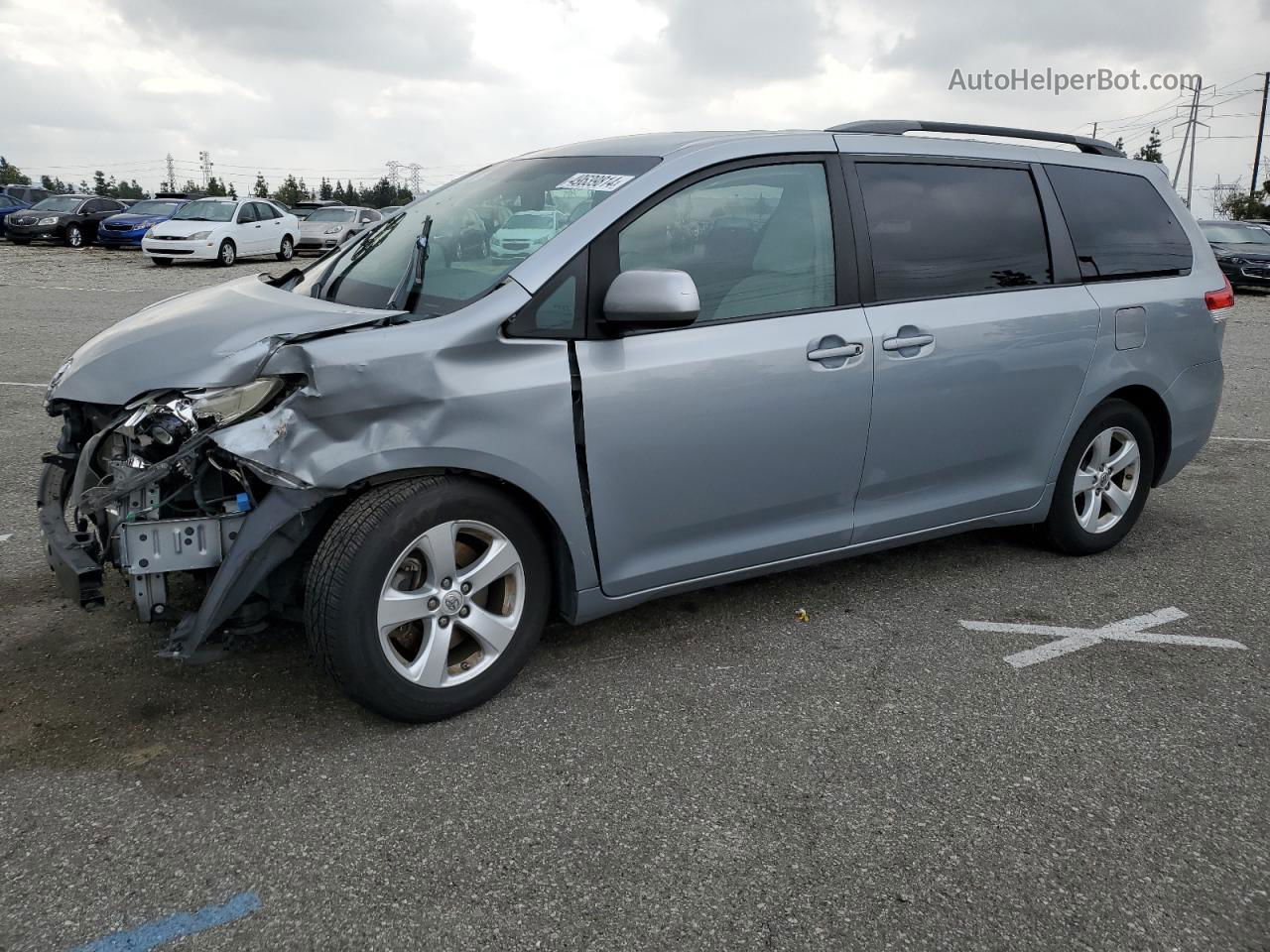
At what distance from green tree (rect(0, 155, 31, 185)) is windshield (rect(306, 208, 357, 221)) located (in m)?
64.7

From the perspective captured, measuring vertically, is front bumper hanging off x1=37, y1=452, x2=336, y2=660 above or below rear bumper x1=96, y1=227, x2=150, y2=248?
below

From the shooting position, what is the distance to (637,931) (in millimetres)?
2402

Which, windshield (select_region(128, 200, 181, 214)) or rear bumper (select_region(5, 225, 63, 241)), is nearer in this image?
rear bumper (select_region(5, 225, 63, 241))

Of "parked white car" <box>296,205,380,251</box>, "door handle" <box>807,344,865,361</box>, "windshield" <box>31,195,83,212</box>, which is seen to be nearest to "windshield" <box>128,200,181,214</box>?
"windshield" <box>31,195,83,212</box>

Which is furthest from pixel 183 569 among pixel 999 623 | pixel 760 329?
pixel 999 623

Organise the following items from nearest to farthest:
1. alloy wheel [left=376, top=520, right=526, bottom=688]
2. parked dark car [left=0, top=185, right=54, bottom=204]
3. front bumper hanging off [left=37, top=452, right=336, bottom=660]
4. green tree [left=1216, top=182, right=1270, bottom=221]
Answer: front bumper hanging off [left=37, top=452, right=336, bottom=660], alloy wheel [left=376, top=520, right=526, bottom=688], parked dark car [left=0, top=185, right=54, bottom=204], green tree [left=1216, top=182, right=1270, bottom=221]

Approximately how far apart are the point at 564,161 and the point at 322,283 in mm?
1020

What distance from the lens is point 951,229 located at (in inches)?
165

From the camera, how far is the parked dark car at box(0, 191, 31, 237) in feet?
104

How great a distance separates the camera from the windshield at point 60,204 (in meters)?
29.9

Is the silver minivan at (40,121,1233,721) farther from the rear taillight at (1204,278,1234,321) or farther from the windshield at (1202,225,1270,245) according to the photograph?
the windshield at (1202,225,1270,245)

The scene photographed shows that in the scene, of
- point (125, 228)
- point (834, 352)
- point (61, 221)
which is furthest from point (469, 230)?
point (61, 221)

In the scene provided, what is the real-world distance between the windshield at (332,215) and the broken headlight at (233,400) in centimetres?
2832

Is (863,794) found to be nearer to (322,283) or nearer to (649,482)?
(649,482)
